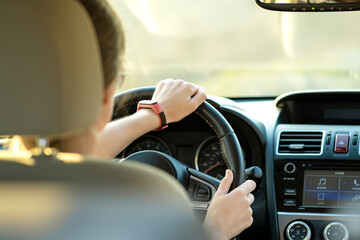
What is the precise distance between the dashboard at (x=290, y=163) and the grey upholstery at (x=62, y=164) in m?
2.07

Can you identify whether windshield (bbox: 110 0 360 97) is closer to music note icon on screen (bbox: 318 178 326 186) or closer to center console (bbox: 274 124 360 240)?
center console (bbox: 274 124 360 240)

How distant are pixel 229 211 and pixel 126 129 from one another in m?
0.59

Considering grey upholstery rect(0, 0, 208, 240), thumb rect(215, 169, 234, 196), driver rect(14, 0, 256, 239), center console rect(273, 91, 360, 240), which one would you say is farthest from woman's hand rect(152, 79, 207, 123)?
grey upholstery rect(0, 0, 208, 240)

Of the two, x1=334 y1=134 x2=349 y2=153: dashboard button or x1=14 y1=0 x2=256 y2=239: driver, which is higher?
x1=14 y1=0 x2=256 y2=239: driver

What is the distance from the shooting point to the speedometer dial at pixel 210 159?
372 cm

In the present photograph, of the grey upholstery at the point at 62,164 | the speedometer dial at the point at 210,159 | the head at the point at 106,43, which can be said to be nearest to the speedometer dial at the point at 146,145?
the speedometer dial at the point at 210,159

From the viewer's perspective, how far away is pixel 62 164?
1446 millimetres

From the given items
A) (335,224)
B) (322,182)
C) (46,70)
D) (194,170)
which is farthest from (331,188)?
(46,70)

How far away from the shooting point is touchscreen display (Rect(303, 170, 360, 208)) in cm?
362

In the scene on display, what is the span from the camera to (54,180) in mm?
1392

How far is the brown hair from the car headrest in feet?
0.47

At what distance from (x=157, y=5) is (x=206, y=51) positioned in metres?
0.57

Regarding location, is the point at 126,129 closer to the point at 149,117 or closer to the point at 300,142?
the point at 149,117

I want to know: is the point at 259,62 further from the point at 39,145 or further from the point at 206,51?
the point at 39,145
